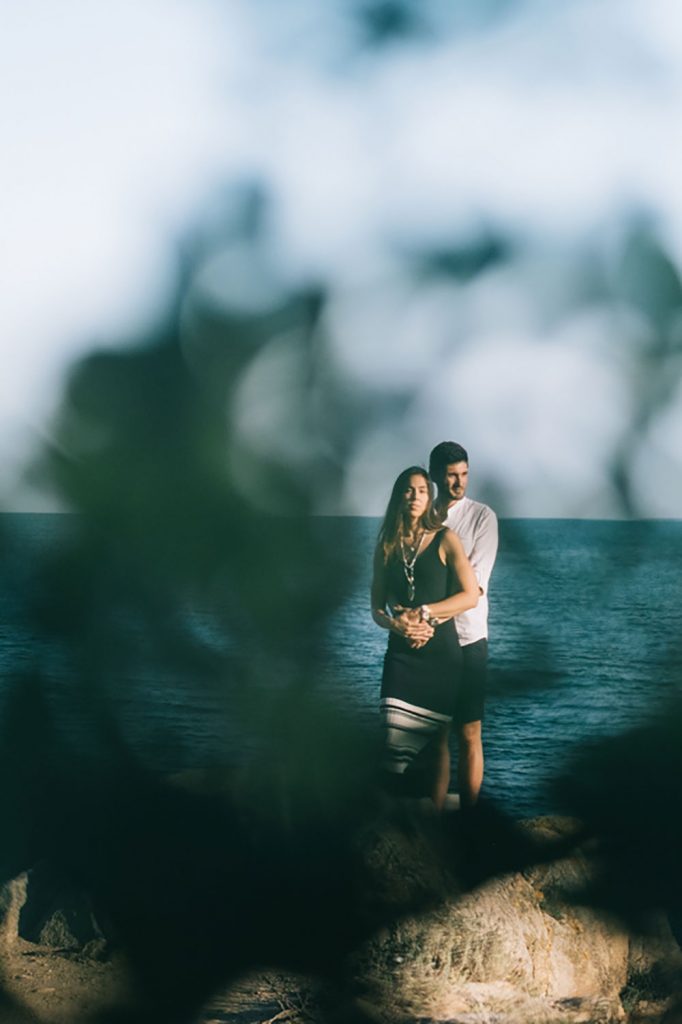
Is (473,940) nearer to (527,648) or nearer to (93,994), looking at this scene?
(527,648)

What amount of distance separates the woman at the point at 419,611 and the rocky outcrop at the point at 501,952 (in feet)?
1.06

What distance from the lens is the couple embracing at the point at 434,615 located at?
4309 mm

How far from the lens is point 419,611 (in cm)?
432

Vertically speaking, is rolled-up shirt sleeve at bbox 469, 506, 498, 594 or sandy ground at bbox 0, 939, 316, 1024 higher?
rolled-up shirt sleeve at bbox 469, 506, 498, 594

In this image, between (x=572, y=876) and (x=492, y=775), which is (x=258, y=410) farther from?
(x=572, y=876)

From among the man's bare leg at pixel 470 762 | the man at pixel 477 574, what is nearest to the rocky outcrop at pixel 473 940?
the man's bare leg at pixel 470 762

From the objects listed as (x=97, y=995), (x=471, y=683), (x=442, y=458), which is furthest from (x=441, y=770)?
(x=97, y=995)

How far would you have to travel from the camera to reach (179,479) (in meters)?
4.33

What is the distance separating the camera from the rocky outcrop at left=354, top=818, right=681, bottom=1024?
4.11 m

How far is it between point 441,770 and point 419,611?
0.58 metres

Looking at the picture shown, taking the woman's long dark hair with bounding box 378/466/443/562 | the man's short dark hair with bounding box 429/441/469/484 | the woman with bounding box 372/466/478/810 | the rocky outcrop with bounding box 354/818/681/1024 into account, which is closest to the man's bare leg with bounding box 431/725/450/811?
the woman with bounding box 372/466/478/810

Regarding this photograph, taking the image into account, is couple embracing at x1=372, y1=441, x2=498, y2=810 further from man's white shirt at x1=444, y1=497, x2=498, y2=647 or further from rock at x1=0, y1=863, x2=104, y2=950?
rock at x1=0, y1=863, x2=104, y2=950

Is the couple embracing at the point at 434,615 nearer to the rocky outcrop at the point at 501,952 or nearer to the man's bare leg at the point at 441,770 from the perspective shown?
the man's bare leg at the point at 441,770

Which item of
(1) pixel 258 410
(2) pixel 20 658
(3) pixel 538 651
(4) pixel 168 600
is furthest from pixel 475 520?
(2) pixel 20 658
